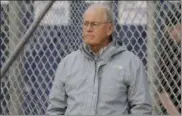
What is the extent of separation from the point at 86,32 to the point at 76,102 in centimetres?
44

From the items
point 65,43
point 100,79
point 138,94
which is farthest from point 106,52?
point 65,43

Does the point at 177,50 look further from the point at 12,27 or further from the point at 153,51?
the point at 12,27

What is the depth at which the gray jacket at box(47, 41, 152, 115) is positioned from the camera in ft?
12.3

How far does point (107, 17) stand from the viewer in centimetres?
393

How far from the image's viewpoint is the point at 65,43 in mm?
5656

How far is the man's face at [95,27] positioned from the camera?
3891mm

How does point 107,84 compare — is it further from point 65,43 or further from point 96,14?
point 65,43

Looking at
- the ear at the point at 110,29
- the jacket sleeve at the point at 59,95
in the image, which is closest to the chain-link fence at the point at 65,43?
the ear at the point at 110,29

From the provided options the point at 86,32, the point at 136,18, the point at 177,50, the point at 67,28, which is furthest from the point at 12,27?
the point at 86,32

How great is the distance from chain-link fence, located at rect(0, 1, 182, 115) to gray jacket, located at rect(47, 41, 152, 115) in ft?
3.53

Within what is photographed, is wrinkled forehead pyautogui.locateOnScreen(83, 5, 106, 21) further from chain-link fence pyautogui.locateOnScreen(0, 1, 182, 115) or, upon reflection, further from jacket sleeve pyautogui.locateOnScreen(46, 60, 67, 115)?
chain-link fence pyautogui.locateOnScreen(0, 1, 182, 115)

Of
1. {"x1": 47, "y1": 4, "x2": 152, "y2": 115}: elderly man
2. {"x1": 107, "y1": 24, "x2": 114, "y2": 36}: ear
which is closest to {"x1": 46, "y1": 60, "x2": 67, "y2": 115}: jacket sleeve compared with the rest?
{"x1": 47, "y1": 4, "x2": 152, "y2": 115}: elderly man

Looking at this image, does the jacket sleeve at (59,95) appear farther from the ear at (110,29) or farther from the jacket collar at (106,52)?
the ear at (110,29)

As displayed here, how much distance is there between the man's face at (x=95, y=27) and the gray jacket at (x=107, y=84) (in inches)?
2.9
